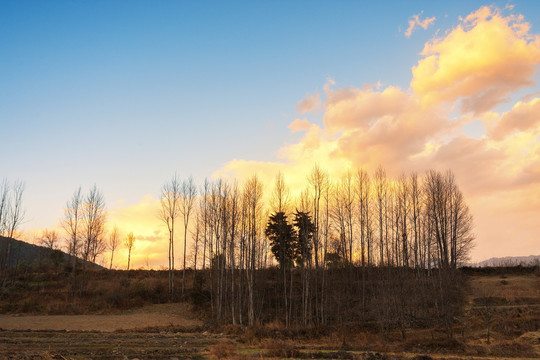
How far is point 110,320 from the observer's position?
1416 inches

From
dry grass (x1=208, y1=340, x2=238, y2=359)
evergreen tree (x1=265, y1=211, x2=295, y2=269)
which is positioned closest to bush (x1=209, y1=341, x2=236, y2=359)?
dry grass (x1=208, y1=340, x2=238, y2=359)

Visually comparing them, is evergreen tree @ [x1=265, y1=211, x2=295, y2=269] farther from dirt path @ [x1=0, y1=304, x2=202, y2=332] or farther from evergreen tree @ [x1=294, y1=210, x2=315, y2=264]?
dirt path @ [x1=0, y1=304, x2=202, y2=332]

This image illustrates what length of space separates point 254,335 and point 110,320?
56.2 ft

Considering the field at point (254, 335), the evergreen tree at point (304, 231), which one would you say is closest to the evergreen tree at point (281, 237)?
the evergreen tree at point (304, 231)

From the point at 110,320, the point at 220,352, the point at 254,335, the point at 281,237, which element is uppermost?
the point at 281,237

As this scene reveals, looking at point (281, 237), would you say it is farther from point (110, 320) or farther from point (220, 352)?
point (220, 352)

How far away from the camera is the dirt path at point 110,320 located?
31.8m

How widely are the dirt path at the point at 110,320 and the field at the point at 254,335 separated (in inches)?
2.9

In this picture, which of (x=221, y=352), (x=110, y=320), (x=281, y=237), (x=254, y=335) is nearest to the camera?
(x=221, y=352)

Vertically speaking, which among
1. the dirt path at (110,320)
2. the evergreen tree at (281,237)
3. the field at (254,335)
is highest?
the evergreen tree at (281,237)

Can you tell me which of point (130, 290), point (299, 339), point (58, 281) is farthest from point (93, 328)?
point (58, 281)

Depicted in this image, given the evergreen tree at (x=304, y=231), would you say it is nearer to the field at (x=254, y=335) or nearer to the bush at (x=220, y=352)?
the field at (x=254, y=335)

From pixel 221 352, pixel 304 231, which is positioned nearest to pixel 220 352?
pixel 221 352

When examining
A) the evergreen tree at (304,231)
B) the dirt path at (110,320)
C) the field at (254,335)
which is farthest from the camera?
the evergreen tree at (304,231)
